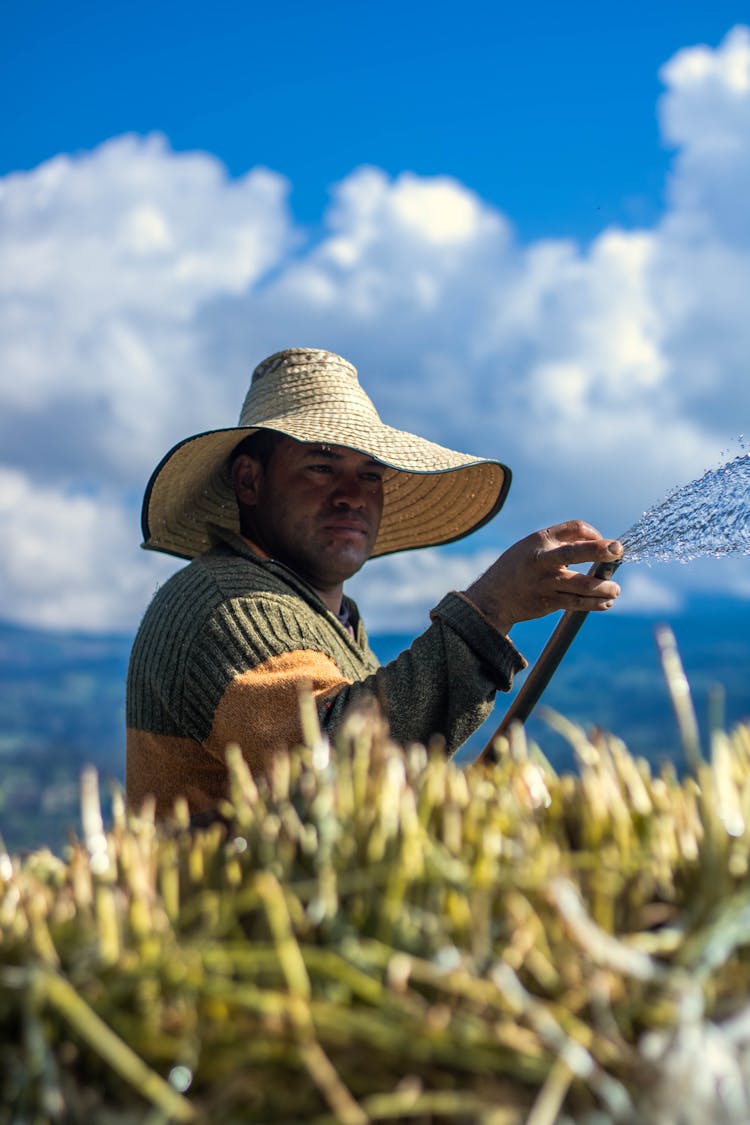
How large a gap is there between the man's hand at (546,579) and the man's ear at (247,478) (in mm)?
1166

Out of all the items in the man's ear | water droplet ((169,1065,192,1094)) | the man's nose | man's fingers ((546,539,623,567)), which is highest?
the man's ear

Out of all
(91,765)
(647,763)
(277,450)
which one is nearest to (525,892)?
(647,763)

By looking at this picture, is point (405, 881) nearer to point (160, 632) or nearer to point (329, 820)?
point (329, 820)

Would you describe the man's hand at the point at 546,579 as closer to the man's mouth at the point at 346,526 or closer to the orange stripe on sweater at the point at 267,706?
the orange stripe on sweater at the point at 267,706

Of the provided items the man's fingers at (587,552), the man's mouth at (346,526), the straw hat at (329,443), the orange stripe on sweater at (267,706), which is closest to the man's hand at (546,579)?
the man's fingers at (587,552)

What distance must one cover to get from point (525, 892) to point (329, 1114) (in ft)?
0.86

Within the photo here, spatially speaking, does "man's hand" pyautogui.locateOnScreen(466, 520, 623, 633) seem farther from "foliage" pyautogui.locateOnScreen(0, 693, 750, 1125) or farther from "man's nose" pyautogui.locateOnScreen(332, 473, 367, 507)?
"foliage" pyautogui.locateOnScreen(0, 693, 750, 1125)

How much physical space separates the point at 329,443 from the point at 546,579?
859mm

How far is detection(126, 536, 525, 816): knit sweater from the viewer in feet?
10.2

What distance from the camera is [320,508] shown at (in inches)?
151

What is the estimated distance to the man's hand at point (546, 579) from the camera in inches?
120

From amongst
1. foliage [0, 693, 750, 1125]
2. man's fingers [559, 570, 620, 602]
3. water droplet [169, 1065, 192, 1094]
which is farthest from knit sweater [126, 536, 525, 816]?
water droplet [169, 1065, 192, 1094]

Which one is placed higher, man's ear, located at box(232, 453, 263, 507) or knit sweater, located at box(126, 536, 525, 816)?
man's ear, located at box(232, 453, 263, 507)

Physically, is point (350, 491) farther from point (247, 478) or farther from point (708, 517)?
point (708, 517)
